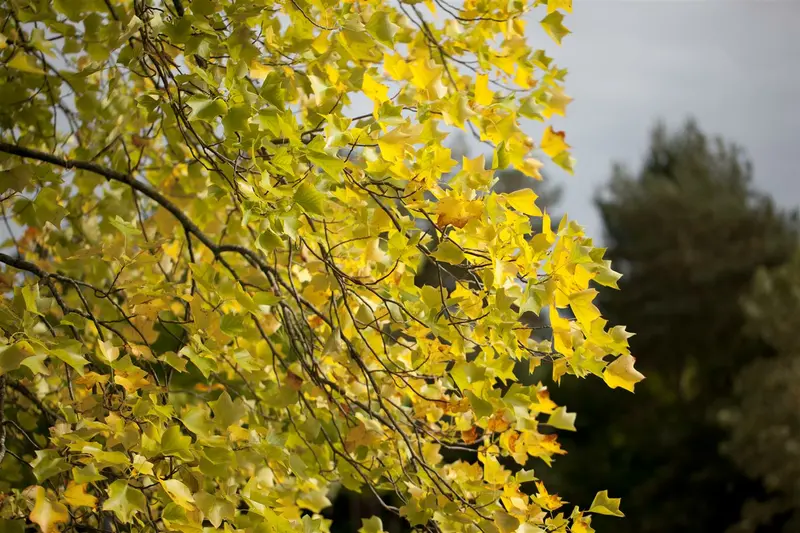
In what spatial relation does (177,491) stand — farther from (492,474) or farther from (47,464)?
(492,474)

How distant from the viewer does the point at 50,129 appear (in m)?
2.41

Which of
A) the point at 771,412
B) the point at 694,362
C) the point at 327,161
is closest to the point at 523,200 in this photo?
the point at 327,161

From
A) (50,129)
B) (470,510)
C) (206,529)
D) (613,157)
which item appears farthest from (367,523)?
(613,157)

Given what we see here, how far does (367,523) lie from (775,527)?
35.2 ft

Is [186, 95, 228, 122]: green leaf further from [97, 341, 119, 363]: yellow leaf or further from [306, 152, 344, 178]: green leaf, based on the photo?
[97, 341, 119, 363]: yellow leaf

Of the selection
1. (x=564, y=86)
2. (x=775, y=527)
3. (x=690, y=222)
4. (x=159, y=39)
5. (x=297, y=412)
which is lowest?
(x=297, y=412)

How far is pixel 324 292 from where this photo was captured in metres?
1.67

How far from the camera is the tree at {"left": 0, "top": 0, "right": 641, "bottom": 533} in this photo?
1268mm

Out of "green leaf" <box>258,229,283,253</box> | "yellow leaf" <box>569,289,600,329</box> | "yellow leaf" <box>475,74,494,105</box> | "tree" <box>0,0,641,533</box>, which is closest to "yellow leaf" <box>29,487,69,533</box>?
"tree" <box>0,0,641,533</box>

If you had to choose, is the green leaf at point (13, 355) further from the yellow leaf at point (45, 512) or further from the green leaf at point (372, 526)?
the green leaf at point (372, 526)

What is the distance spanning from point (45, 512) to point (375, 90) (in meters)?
0.87

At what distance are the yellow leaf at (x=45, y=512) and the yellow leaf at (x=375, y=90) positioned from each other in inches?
32.7

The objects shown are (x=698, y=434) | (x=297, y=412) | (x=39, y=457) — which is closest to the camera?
(x=39, y=457)

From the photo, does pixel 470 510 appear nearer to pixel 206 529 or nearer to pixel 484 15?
pixel 206 529
